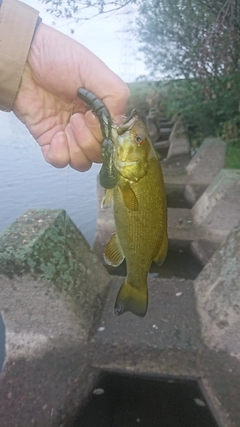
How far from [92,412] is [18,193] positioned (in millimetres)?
4321

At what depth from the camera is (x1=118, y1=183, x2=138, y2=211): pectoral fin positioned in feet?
5.38

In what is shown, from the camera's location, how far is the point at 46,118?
2242 millimetres

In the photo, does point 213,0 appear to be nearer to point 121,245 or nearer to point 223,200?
point 223,200

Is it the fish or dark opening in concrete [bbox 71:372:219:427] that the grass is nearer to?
dark opening in concrete [bbox 71:372:219:427]

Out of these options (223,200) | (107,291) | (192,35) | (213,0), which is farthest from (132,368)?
(192,35)

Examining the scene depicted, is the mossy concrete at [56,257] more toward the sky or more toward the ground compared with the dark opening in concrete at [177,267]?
more toward the sky

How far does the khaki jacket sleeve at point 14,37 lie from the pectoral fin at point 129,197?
86 centimetres

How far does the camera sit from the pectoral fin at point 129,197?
5.38 ft

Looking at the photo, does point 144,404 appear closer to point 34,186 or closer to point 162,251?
point 162,251

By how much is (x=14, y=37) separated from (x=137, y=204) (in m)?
0.99

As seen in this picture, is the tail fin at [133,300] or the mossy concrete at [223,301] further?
the mossy concrete at [223,301]

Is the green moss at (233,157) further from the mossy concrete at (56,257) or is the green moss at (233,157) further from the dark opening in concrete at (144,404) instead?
the dark opening in concrete at (144,404)

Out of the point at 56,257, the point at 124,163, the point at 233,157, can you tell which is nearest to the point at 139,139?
the point at 124,163

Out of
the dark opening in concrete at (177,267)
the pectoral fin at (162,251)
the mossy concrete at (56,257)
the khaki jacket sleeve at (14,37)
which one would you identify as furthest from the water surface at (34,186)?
the pectoral fin at (162,251)
